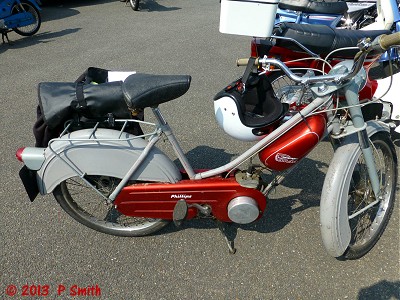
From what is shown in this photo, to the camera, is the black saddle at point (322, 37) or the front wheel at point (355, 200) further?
the black saddle at point (322, 37)

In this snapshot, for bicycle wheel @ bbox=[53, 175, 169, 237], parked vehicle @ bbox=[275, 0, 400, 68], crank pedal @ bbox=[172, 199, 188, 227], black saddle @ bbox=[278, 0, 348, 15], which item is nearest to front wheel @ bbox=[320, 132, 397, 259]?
crank pedal @ bbox=[172, 199, 188, 227]

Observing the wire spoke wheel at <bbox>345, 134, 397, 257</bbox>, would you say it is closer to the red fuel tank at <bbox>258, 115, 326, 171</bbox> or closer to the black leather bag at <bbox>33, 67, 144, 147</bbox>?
the red fuel tank at <bbox>258, 115, 326, 171</bbox>

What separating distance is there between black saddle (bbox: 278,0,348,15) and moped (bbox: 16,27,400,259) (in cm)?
233

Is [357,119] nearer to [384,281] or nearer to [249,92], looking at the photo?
[249,92]

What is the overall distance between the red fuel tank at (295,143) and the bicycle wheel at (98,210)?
33.1 inches

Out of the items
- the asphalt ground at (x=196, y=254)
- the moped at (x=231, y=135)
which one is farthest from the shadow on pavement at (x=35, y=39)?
the moped at (x=231, y=135)

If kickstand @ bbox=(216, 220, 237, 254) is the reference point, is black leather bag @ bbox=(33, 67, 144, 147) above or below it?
above

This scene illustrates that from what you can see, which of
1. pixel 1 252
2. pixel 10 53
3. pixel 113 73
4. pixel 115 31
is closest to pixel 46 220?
pixel 1 252

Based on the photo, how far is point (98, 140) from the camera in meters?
1.64

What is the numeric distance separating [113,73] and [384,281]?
6.68 feet

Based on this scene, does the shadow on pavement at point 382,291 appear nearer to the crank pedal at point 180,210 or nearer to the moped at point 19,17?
the crank pedal at point 180,210

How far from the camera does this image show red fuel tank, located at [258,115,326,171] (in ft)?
5.18

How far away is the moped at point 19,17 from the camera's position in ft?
18.5

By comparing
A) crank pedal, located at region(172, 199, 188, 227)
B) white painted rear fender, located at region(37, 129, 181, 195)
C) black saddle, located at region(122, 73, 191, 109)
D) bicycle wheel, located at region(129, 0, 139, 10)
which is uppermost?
black saddle, located at region(122, 73, 191, 109)
